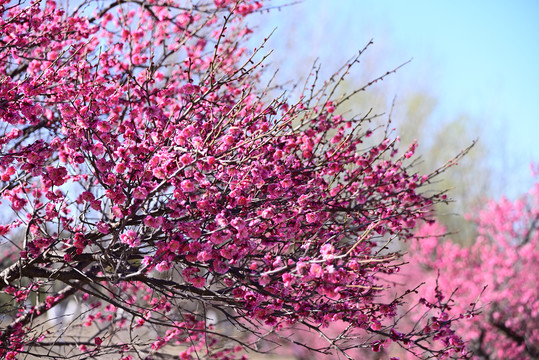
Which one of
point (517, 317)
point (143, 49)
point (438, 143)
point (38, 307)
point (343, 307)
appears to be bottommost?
point (343, 307)

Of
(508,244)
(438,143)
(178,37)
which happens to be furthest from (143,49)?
(438,143)

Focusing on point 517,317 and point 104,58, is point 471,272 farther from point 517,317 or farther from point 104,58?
point 104,58

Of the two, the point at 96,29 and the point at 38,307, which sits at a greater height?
the point at 96,29

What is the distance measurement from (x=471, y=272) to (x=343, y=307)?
10.2m

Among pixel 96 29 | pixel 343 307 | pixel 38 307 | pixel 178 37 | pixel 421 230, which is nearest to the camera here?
pixel 343 307

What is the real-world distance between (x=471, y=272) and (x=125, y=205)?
11392 millimetres

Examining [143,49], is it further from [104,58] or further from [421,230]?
[421,230]

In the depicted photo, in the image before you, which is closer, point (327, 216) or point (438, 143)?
point (327, 216)

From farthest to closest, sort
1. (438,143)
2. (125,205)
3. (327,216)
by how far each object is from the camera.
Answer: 1. (438,143)
2. (327,216)
3. (125,205)

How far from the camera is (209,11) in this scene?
217 inches

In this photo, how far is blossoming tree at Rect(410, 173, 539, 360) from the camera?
34.5ft

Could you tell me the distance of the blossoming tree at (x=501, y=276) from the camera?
34.5 ft

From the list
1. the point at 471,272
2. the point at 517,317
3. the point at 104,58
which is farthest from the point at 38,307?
the point at 471,272

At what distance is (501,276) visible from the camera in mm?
11555
